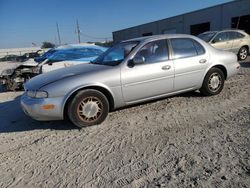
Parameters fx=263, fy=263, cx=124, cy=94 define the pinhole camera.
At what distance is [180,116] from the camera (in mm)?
4871

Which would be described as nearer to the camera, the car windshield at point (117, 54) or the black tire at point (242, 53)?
the car windshield at point (117, 54)

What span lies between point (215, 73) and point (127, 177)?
150 inches

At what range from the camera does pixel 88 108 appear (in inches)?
180

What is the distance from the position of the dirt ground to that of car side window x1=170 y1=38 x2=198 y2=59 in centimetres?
105

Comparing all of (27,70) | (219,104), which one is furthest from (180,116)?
(27,70)

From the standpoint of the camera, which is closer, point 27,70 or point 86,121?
point 86,121

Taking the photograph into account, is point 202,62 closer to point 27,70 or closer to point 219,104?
point 219,104

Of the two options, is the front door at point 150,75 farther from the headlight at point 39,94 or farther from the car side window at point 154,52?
the headlight at point 39,94

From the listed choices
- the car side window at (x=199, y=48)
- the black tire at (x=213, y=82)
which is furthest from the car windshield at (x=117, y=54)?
the black tire at (x=213, y=82)

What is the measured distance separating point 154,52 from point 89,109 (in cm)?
172

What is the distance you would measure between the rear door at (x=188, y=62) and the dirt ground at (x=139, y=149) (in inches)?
19.0

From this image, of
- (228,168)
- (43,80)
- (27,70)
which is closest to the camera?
(228,168)

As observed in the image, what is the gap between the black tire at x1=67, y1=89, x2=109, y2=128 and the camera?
14.6 feet

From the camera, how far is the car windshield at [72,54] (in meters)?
9.48
